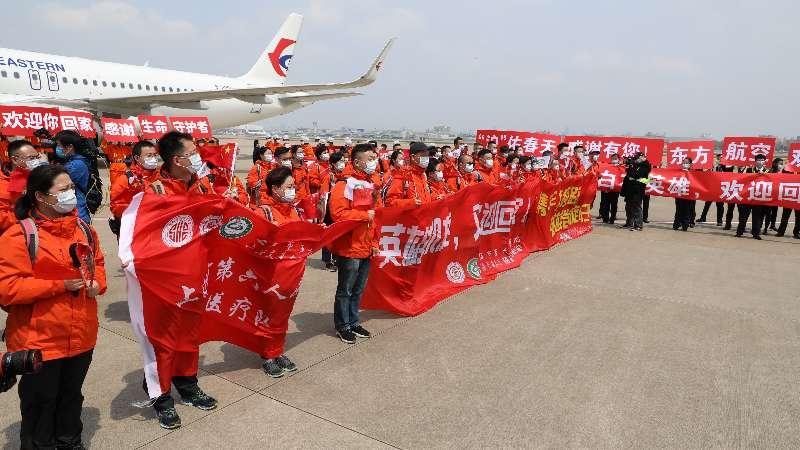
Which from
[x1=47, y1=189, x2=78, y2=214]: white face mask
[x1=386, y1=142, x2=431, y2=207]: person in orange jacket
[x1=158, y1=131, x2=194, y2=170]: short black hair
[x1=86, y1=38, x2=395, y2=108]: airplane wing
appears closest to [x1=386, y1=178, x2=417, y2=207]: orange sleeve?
[x1=386, y1=142, x2=431, y2=207]: person in orange jacket

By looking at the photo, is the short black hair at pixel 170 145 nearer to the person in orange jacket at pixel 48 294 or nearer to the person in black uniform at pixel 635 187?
the person in orange jacket at pixel 48 294

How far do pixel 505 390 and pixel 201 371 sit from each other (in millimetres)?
2498

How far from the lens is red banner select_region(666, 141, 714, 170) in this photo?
41.4ft

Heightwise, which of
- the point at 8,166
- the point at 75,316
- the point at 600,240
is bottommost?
the point at 600,240

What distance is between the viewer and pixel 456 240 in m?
6.53

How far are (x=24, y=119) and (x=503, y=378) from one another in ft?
53.4

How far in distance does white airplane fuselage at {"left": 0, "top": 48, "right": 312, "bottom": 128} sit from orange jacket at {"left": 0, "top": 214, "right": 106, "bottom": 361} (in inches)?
785

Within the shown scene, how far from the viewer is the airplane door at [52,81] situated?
19766 mm

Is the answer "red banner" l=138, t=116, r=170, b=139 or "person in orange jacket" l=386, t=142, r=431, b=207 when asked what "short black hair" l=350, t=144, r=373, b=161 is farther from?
"red banner" l=138, t=116, r=170, b=139

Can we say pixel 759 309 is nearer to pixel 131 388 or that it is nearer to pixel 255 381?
pixel 255 381

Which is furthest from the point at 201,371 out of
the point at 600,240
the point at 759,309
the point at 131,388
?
the point at 600,240

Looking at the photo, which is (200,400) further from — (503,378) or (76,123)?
(76,123)

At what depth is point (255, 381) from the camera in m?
4.01

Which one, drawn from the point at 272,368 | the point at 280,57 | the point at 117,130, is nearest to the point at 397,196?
the point at 272,368
